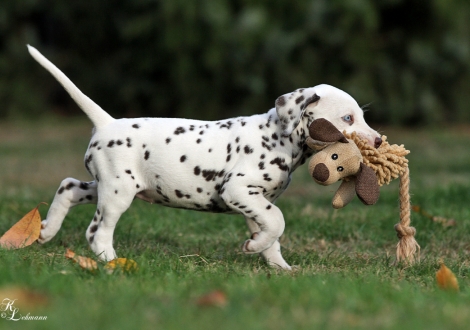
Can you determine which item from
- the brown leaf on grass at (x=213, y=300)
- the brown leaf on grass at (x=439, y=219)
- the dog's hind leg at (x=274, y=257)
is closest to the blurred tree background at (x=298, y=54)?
the brown leaf on grass at (x=439, y=219)

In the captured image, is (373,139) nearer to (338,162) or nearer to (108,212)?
(338,162)

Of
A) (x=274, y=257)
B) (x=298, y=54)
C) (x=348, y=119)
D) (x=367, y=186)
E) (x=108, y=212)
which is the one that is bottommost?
(x=274, y=257)

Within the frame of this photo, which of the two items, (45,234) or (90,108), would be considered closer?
(90,108)

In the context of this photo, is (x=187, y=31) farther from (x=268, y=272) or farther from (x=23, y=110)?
(x=268, y=272)

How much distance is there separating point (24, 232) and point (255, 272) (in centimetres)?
169

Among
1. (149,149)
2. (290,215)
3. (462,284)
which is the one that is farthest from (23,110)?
(462,284)

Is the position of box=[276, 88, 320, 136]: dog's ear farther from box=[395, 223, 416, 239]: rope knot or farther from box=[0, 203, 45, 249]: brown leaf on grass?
box=[0, 203, 45, 249]: brown leaf on grass

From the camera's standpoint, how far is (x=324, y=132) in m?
4.70

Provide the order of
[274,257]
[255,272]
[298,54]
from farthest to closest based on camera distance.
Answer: [298,54] → [274,257] → [255,272]

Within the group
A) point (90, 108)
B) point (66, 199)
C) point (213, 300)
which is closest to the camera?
point (213, 300)

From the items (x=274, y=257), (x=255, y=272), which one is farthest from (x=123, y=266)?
(x=274, y=257)

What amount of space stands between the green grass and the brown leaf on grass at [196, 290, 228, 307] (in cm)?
4

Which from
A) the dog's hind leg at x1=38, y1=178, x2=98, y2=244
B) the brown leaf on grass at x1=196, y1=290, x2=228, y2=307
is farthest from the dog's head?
the brown leaf on grass at x1=196, y1=290, x2=228, y2=307

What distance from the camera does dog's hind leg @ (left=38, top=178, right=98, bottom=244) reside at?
5.29 meters
